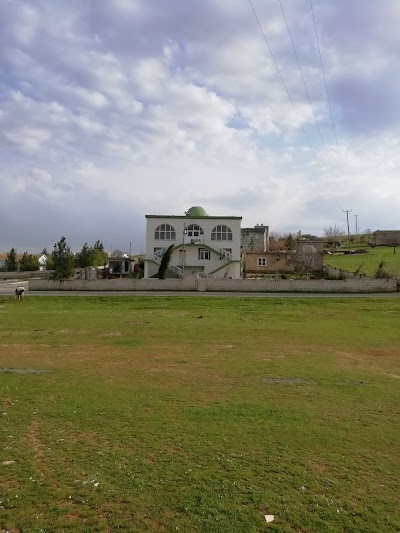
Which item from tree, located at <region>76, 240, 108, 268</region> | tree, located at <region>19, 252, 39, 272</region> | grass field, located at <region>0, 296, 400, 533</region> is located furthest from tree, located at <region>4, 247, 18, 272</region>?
grass field, located at <region>0, 296, 400, 533</region>

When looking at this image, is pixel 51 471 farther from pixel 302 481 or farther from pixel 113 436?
pixel 302 481

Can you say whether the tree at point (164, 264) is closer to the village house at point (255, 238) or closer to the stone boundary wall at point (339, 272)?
the stone boundary wall at point (339, 272)

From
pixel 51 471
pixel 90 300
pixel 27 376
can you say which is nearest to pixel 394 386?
pixel 51 471

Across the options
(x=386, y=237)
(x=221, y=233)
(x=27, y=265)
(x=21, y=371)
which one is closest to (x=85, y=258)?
(x=27, y=265)

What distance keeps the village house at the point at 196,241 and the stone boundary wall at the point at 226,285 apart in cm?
1565

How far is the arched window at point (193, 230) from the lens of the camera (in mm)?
61656

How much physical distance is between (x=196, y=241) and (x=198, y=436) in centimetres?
5348

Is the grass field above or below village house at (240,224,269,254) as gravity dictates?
below

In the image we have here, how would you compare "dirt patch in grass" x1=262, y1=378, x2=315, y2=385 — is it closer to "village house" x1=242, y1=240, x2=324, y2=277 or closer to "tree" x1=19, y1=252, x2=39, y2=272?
"village house" x1=242, y1=240, x2=324, y2=277

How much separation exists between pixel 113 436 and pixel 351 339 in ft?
52.7

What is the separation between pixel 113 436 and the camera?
824 centimetres

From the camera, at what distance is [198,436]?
834cm

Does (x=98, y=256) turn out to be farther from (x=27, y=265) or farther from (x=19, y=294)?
(x=19, y=294)

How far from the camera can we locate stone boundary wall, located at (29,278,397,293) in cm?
4450
